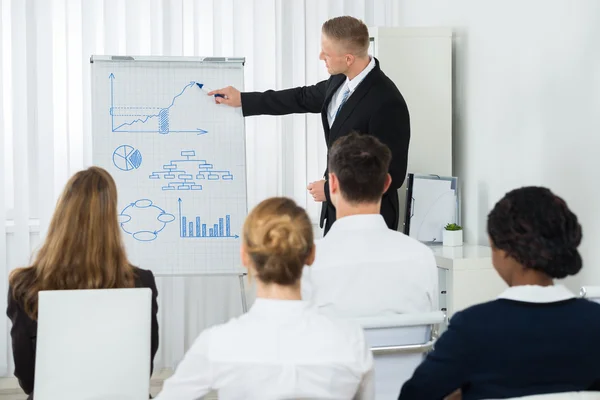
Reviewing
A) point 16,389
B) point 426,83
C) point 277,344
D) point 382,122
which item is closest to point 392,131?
point 382,122

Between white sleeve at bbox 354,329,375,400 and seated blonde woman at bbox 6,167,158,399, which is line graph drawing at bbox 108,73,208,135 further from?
white sleeve at bbox 354,329,375,400

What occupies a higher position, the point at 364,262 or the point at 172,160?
the point at 172,160

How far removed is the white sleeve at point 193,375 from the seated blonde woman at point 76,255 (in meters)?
0.67

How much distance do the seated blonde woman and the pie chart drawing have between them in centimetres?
158

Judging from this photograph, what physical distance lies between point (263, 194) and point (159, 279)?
736 millimetres

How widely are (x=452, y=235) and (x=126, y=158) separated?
153 centimetres

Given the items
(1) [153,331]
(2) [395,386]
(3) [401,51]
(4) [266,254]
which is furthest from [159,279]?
(4) [266,254]

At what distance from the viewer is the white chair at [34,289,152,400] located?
189 centimetres

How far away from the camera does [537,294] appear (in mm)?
1492

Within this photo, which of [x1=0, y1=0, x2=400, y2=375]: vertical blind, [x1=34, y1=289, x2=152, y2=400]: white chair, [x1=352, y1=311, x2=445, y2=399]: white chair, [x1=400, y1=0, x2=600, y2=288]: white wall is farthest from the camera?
[x1=0, y1=0, x2=400, y2=375]: vertical blind

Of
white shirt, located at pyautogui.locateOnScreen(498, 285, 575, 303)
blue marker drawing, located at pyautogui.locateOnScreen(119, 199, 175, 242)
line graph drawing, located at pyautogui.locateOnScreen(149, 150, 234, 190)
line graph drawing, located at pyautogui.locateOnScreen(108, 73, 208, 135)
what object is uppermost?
line graph drawing, located at pyautogui.locateOnScreen(108, 73, 208, 135)

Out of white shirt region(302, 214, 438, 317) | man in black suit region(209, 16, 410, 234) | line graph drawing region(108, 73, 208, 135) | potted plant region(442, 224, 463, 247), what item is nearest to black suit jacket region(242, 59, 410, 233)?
man in black suit region(209, 16, 410, 234)

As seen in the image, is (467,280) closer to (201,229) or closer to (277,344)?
(201,229)

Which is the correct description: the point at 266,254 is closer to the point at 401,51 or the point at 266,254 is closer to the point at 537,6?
the point at 537,6
